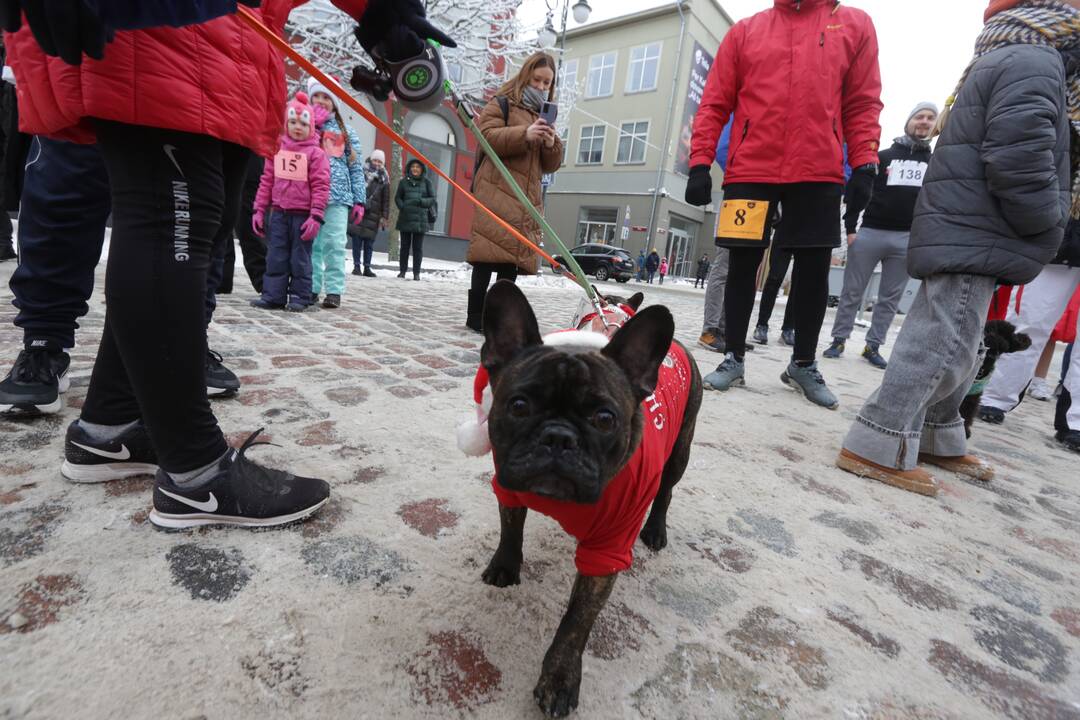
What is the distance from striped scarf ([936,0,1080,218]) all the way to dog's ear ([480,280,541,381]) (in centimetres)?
293

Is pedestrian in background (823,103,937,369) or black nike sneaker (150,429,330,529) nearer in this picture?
black nike sneaker (150,429,330,529)

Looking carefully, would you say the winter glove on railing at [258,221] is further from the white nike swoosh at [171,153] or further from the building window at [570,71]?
the building window at [570,71]

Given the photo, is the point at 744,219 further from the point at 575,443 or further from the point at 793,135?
the point at 575,443

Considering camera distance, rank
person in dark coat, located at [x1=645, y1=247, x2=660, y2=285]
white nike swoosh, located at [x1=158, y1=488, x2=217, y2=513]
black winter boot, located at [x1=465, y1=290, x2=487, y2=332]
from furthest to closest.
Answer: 1. person in dark coat, located at [x1=645, y1=247, x2=660, y2=285]
2. black winter boot, located at [x1=465, y1=290, x2=487, y2=332]
3. white nike swoosh, located at [x1=158, y1=488, x2=217, y2=513]

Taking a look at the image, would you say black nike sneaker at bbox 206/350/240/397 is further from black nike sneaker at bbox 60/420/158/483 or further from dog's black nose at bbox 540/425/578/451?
dog's black nose at bbox 540/425/578/451

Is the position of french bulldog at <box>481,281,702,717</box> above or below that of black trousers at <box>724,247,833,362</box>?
below

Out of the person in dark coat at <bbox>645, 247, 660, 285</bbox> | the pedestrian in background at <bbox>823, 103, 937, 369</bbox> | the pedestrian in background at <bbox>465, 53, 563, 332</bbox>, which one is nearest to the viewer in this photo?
the pedestrian in background at <bbox>465, 53, 563, 332</bbox>

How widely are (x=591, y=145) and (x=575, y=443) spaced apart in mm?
36737

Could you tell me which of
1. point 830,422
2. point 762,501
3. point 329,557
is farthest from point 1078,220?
point 329,557

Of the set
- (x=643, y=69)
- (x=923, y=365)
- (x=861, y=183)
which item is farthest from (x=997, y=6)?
(x=643, y=69)

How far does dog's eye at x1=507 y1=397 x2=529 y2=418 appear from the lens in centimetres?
138

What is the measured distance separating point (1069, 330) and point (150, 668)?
6935 millimetres

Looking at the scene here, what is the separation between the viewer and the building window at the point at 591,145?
3406 centimetres

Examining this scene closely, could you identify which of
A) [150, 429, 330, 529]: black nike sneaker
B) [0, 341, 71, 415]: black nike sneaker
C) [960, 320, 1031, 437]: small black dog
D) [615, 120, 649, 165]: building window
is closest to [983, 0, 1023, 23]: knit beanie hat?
[960, 320, 1031, 437]: small black dog
